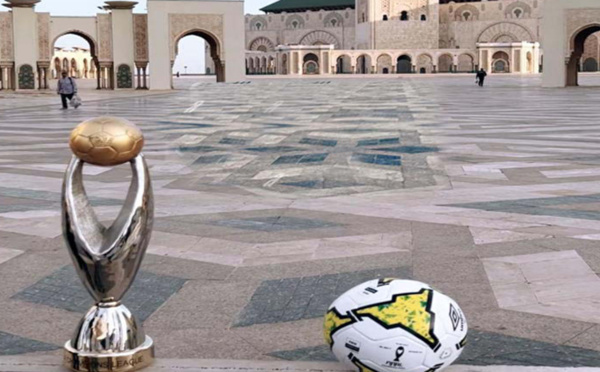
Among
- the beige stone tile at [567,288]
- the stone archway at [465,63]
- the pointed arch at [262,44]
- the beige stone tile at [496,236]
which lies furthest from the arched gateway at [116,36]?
the pointed arch at [262,44]

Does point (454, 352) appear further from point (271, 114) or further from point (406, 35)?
point (406, 35)

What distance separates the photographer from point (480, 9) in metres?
69.9

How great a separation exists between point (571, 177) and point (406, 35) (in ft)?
208

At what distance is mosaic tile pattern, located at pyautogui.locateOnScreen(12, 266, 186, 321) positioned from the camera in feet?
12.0

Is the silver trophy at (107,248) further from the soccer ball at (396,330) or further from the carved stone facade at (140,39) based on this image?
the carved stone facade at (140,39)

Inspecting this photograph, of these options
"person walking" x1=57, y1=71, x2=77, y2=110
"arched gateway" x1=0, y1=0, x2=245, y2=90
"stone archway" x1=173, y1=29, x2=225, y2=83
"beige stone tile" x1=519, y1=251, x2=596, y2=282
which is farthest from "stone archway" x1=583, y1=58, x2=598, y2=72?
"beige stone tile" x1=519, y1=251, x2=596, y2=282

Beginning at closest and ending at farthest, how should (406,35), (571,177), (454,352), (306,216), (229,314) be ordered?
(454,352) < (229,314) < (306,216) < (571,177) < (406,35)

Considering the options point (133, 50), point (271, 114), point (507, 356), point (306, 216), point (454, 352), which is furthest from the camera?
point (133, 50)

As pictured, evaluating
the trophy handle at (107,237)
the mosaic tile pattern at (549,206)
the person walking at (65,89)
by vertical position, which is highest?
the person walking at (65,89)

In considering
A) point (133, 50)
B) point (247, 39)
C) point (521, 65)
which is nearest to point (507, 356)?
point (133, 50)

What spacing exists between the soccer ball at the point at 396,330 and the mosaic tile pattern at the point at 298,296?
930mm

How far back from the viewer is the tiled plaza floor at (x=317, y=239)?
128 inches

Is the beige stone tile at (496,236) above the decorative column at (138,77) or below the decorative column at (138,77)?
below

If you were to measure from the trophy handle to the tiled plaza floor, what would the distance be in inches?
17.2
